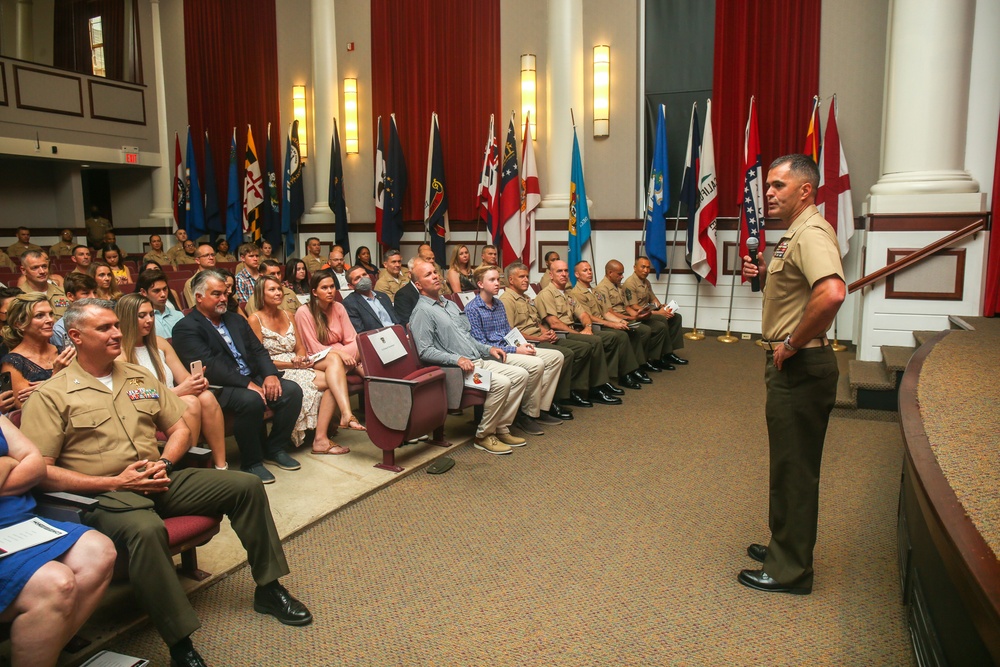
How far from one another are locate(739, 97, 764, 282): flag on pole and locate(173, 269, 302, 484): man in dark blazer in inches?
214

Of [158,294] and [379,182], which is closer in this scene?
[158,294]

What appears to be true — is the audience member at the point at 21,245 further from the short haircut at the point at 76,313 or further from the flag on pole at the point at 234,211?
the short haircut at the point at 76,313

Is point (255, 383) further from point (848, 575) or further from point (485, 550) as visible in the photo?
point (848, 575)

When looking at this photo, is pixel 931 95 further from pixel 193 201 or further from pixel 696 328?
pixel 193 201

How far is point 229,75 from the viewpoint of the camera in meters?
11.3

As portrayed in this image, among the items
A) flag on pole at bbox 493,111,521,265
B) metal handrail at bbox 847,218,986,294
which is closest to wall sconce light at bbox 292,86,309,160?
flag on pole at bbox 493,111,521,265

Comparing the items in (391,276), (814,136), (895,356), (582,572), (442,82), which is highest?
(442,82)

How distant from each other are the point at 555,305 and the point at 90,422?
3917 mm

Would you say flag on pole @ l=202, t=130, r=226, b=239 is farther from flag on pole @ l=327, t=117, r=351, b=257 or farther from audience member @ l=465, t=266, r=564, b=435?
audience member @ l=465, t=266, r=564, b=435

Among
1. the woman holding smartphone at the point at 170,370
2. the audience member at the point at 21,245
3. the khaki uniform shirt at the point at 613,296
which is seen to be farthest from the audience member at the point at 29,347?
the audience member at the point at 21,245

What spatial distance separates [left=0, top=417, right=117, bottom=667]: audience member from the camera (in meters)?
1.80

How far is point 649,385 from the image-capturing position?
19.7 ft

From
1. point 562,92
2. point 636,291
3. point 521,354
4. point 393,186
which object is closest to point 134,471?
point 521,354

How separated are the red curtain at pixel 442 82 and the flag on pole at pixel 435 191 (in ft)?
0.90
